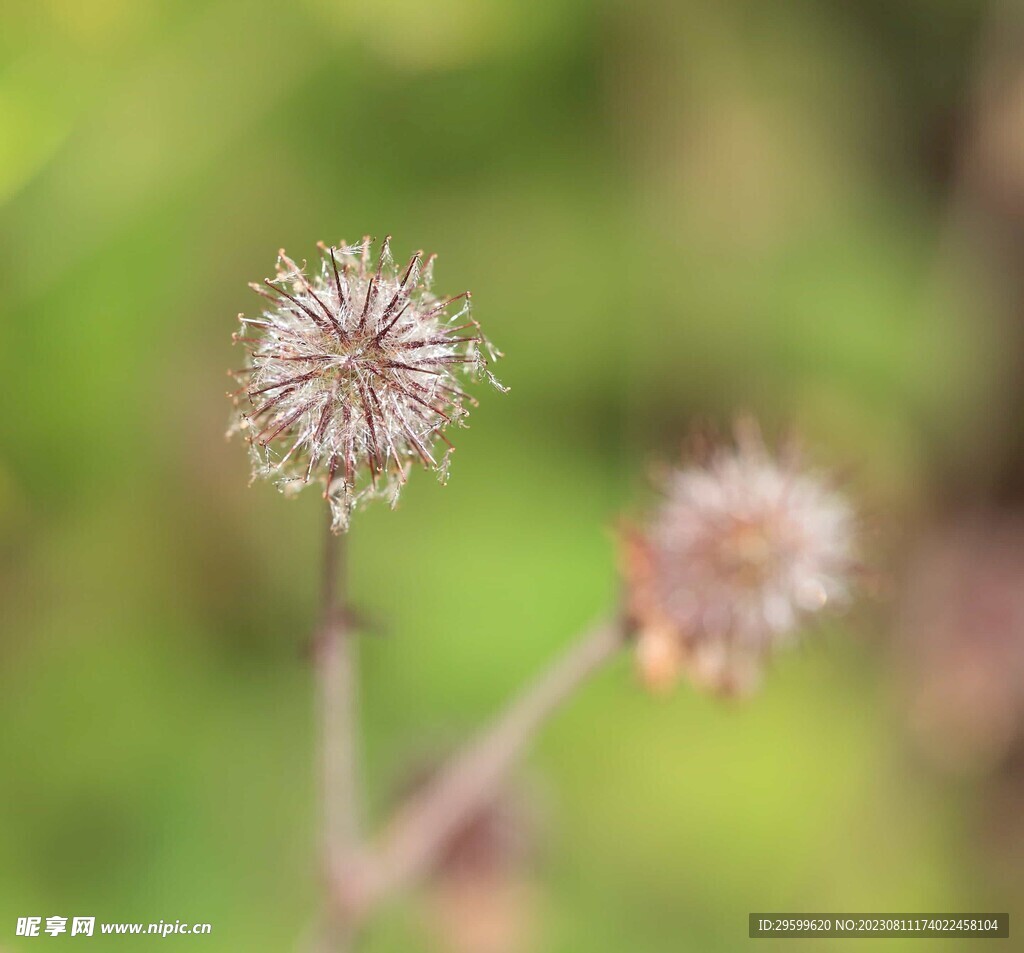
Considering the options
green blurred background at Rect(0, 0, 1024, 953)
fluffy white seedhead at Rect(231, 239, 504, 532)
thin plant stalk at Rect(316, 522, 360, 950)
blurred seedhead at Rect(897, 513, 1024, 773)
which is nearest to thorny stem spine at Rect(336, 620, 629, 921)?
thin plant stalk at Rect(316, 522, 360, 950)

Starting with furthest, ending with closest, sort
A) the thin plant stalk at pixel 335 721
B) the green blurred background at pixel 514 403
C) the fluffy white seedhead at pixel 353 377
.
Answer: the green blurred background at pixel 514 403, the thin plant stalk at pixel 335 721, the fluffy white seedhead at pixel 353 377

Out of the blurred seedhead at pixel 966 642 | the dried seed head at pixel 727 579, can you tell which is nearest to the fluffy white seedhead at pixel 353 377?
the dried seed head at pixel 727 579

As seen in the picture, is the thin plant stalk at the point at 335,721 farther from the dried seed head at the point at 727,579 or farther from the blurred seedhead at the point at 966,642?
the blurred seedhead at the point at 966,642

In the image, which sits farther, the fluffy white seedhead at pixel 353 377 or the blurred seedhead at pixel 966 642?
the blurred seedhead at pixel 966 642

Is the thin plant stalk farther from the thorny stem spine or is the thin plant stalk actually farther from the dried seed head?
the dried seed head

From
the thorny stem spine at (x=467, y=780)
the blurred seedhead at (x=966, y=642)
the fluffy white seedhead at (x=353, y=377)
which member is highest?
the blurred seedhead at (x=966, y=642)

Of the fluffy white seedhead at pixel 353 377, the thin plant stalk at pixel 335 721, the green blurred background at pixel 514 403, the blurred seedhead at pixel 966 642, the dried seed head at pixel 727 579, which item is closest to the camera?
the fluffy white seedhead at pixel 353 377

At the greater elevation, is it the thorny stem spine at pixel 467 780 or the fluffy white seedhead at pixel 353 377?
the fluffy white seedhead at pixel 353 377
